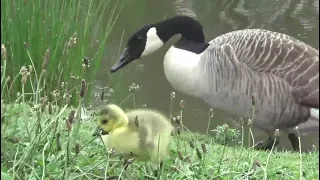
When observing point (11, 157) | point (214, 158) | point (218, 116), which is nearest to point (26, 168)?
point (11, 157)

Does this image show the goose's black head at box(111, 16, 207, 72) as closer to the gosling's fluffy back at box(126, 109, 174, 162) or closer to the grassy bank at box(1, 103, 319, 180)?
the grassy bank at box(1, 103, 319, 180)

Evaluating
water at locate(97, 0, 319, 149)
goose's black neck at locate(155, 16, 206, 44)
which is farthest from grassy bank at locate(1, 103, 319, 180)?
water at locate(97, 0, 319, 149)

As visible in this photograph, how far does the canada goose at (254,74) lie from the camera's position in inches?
106

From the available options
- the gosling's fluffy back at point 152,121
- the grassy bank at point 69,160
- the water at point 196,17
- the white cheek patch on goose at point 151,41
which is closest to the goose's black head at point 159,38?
the white cheek patch on goose at point 151,41

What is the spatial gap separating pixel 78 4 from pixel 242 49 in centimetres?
81

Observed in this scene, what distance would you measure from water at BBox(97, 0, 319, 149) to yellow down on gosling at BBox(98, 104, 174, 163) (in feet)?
5.89

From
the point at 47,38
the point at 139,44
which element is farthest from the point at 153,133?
the point at 139,44

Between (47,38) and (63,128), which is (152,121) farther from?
(47,38)

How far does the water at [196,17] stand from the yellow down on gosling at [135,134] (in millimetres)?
1794

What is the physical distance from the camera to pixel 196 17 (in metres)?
4.30

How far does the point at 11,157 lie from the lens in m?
1.29

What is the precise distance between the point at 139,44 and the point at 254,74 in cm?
62

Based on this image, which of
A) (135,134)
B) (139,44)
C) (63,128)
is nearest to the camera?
(135,134)

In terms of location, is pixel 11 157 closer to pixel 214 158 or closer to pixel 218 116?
pixel 214 158
